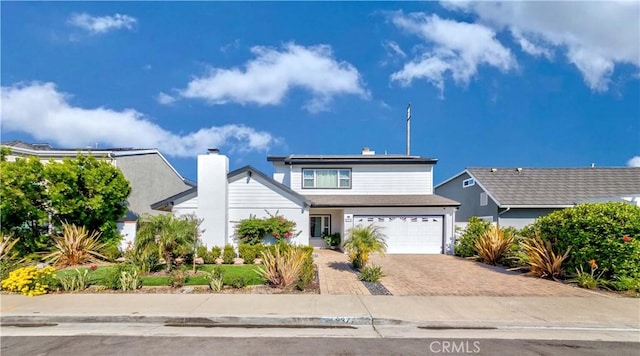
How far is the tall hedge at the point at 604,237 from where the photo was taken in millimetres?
9086

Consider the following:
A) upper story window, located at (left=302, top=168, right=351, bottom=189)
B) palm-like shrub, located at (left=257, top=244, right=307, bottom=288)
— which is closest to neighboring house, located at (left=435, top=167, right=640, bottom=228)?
upper story window, located at (left=302, top=168, right=351, bottom=189)

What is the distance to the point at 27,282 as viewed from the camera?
8125 millimetres

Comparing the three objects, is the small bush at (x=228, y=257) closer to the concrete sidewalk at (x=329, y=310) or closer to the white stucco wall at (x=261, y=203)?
the white stucco wall at (x=261, y=203)

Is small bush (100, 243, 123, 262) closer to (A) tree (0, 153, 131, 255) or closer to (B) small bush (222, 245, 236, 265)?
(A) tree (0, 153, 131, 255)

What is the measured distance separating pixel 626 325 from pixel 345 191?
14.1 metres

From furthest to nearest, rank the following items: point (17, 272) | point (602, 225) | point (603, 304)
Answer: point (602, 225)
point (17, 272)
point (603, 304)

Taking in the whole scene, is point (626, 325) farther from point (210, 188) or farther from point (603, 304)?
point (210, 188)

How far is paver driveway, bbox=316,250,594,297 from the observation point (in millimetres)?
8781

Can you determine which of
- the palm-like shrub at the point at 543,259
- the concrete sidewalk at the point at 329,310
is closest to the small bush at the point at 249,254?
the concrete sidewalk at the point at 329,310

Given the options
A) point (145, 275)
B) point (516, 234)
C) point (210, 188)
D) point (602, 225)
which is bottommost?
point (145, 275)

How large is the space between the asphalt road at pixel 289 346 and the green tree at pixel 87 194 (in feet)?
28.9

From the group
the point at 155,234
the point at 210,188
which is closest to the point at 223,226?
the point at 210,188

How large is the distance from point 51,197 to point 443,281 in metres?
15.0

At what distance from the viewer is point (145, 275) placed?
10.3m
